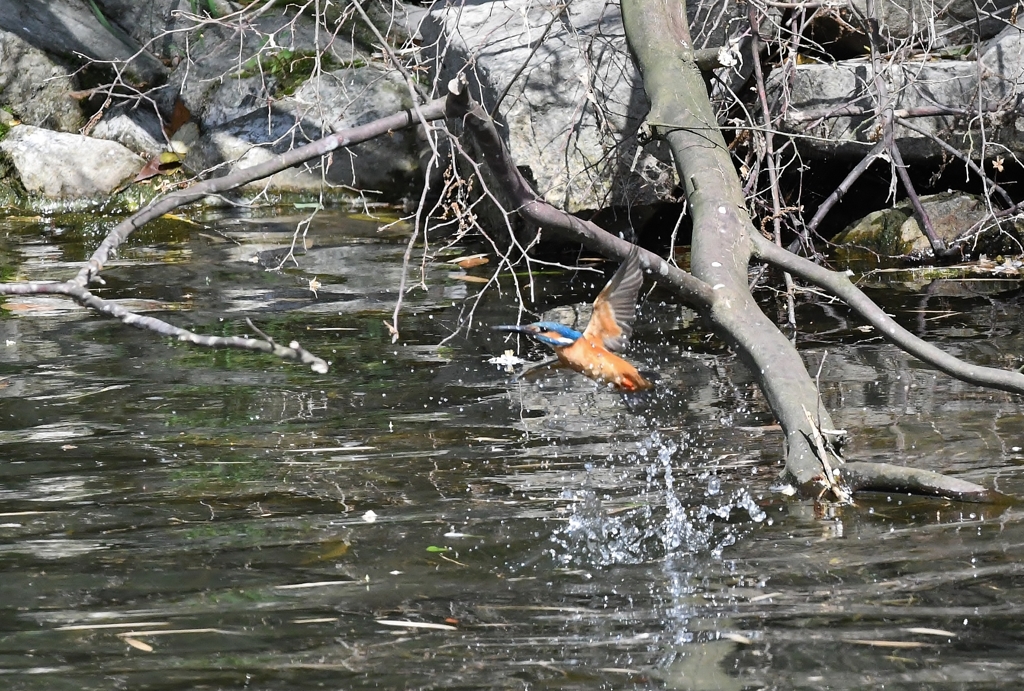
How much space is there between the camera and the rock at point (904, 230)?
7457 mm

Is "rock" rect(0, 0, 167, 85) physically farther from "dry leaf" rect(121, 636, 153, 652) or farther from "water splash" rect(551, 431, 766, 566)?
"dry leaf" rect(121, 636, 153, 652)

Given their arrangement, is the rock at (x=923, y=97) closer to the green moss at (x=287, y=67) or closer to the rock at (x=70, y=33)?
the green moss at (x=287, y=67)

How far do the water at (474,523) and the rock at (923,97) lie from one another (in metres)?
1.69

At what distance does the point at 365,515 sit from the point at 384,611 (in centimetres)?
68

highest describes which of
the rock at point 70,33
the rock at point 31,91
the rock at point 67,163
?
the rock at point 70,33

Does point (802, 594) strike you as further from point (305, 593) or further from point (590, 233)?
point (590, 233)

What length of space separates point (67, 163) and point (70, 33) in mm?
1666

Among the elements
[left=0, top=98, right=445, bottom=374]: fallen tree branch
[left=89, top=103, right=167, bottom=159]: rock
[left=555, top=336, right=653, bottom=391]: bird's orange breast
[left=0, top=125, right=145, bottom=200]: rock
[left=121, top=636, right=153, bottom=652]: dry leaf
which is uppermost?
[left=89, top=103, right=167, bottom=159]: rock

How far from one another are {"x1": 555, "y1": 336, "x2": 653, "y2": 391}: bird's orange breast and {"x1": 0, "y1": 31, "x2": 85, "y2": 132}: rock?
24.4 feet

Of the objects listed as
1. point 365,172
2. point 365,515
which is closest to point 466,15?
point 365,172

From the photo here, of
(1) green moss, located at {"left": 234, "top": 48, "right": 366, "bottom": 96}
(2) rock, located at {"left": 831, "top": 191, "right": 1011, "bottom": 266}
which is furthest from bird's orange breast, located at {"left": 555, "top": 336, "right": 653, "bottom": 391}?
(1) green moss, located at {"left": 234, "top": 48, "right": 366, "bottom": 96}

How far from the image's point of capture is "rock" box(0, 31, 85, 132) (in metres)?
10.4

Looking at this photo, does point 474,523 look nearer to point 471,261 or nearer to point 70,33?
point 471,261

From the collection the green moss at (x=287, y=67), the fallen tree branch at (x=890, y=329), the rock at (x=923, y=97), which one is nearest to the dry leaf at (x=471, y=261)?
the rock at (x=923, y=97)
